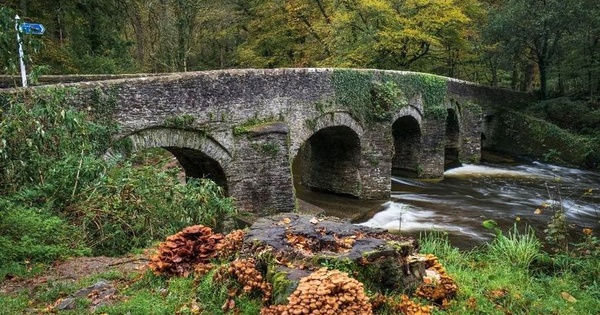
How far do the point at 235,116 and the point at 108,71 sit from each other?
761 cm

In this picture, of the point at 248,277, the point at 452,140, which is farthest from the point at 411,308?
the point at 452,140

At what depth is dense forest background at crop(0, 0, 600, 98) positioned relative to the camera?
16.9 m

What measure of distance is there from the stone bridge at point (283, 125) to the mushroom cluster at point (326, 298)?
5982mm

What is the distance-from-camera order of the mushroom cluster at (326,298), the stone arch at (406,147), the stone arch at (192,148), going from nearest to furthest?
the mushroom cluster at (326,298), the stone arch at (192,148), the stone arch at (406,147)

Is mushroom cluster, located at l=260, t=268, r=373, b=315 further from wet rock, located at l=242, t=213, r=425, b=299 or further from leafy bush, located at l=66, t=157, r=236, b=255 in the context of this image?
leafy bush, located at l=66, t=157, r=236, b=255

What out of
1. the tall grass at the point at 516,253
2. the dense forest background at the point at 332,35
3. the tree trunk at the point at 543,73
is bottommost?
the tall grass at the point at 516,253

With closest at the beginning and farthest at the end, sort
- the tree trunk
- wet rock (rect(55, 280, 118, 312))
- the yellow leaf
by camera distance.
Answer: wet rock (rect(55, 280, 118, 312)), the yellow leaf, the tree trunk

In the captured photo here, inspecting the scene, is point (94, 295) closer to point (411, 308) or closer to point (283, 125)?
point (411, 308)

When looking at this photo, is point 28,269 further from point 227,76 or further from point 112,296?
point 227,76

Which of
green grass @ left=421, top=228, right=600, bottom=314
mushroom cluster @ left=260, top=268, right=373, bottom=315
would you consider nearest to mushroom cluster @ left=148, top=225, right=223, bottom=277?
mushroom cluster @ left=260, top=268, right=373, bottom=315

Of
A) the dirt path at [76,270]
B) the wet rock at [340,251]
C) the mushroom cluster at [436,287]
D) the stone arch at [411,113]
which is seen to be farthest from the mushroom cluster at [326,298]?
the stone arch at [411,113]

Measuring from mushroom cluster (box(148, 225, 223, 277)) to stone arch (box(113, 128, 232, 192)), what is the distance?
14.0 feet

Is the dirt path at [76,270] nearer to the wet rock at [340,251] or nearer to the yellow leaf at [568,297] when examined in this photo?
the wet rock at [340,251]

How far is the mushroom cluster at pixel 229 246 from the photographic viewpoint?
493 cm
